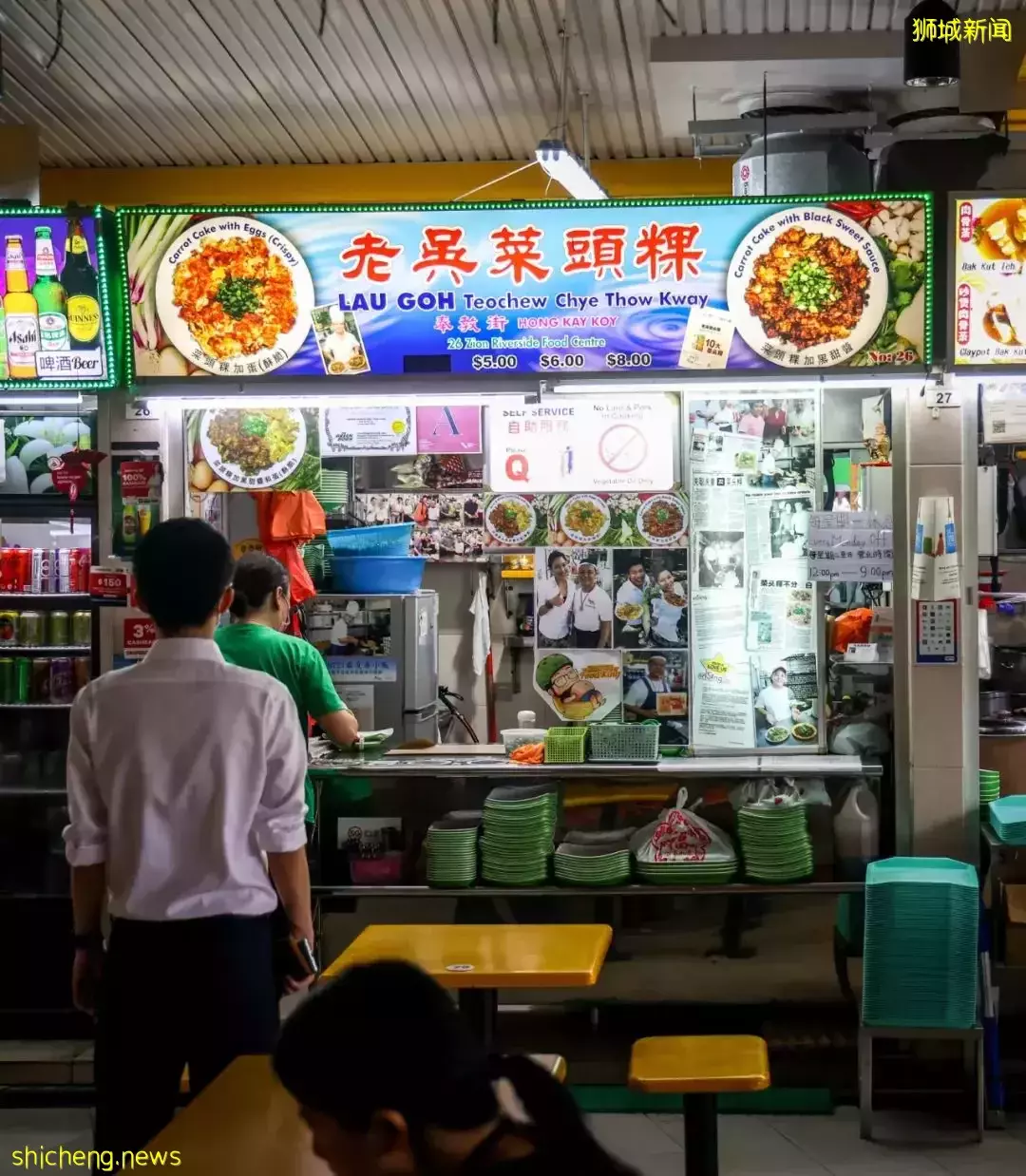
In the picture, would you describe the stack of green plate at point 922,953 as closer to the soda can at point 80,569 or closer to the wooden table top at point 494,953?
the wooden table top at point 494,953

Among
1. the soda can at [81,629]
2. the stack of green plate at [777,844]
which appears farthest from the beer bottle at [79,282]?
the stack of green plate at [777,844]

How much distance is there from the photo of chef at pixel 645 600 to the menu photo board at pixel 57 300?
2514mm

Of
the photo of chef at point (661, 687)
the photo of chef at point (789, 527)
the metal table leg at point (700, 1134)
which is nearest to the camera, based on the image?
the metal table leg at point (700, 1134)

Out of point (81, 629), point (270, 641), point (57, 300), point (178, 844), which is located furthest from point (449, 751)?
point (178, 844)

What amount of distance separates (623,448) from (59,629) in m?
2.83

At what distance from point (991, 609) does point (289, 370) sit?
11.3 feet

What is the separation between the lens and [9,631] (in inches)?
270

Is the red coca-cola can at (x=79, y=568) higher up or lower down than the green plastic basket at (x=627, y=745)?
higher up

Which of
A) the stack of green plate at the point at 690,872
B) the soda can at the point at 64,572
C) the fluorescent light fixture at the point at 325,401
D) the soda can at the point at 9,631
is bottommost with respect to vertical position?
the stack of green plate at the point at 690,872

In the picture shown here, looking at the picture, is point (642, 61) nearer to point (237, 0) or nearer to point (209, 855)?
point (237, 0)

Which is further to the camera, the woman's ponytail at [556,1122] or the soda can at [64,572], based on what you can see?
the soda can at [64,572]

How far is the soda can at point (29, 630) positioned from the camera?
22.5 ft

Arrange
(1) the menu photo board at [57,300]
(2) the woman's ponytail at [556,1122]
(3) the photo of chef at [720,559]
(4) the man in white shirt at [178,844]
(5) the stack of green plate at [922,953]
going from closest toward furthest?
(2) the woman's ponytail at [556,1122]
(4) the man in white shirt at [178,844]
(5) the stack of green plate at [922,953]
(1) the menu photo board at [57,300]
(3) the photo of chef at [720,559]

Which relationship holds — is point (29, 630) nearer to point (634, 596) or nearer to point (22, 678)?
point (22, 678)
